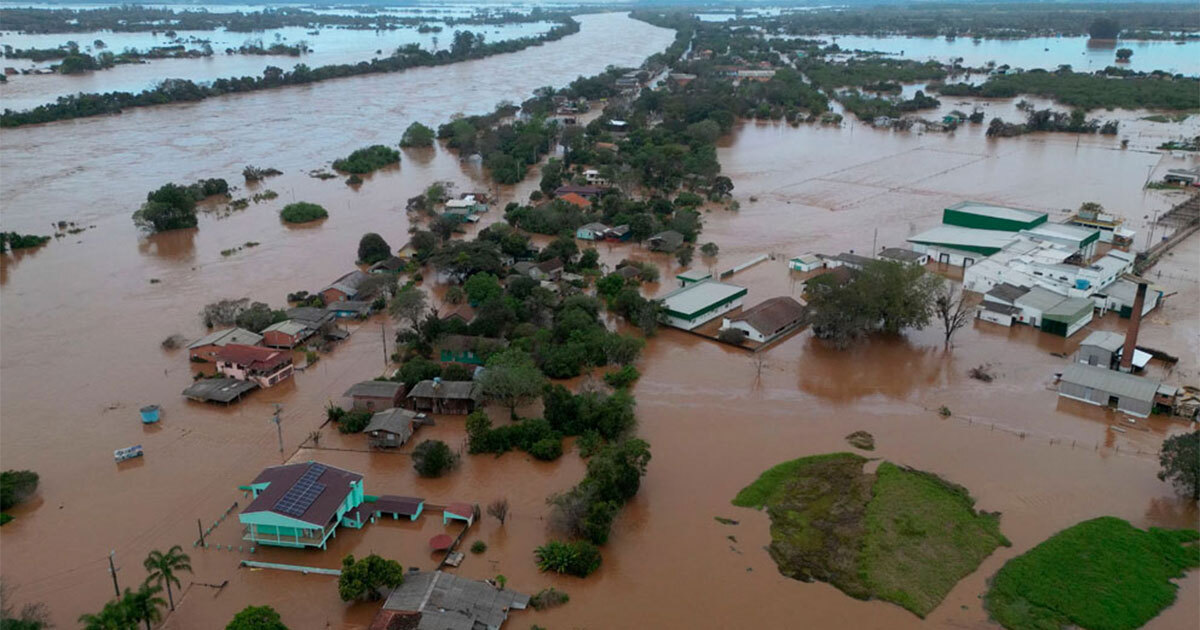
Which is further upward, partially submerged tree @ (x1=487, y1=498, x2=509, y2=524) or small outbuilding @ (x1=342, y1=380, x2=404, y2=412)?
small outbuilding @ (x1=342, y1=380, x2=404, y2=412)

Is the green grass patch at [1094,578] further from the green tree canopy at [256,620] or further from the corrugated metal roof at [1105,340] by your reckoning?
the green tree canopy at [256,620]

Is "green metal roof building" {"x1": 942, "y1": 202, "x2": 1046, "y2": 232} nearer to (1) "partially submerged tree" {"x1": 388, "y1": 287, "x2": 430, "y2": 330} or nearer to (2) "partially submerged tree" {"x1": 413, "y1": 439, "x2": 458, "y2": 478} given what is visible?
(1) "partially submerged tree" {"x1": 388, "y1": 287, "x2": 430, "y2": 330}

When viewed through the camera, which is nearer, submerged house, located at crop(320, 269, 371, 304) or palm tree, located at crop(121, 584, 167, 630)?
palm tree, located at crop(121, 584, 167, 630)

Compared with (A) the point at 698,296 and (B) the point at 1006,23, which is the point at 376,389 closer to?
(A) the point at 698,296

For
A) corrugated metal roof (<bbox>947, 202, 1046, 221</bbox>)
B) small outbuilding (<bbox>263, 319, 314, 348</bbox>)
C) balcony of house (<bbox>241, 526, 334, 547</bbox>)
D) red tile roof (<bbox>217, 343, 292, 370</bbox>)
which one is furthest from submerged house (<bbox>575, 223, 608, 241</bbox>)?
balcony of house (<bbox>241, 526, 334, 547</bbox>)

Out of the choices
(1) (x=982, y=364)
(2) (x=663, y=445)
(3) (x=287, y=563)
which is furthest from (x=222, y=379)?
(1) (x=982, y=364)

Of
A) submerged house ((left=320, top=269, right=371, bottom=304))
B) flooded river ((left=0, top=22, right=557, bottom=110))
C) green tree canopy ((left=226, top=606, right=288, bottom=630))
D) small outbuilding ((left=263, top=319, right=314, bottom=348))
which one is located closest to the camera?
green tree canopy ((left=226, top=606, right=288, bottom=630))

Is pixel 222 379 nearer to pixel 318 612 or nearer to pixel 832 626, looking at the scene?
pixel 318 612

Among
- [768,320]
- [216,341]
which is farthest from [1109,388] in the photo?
[216,341]
